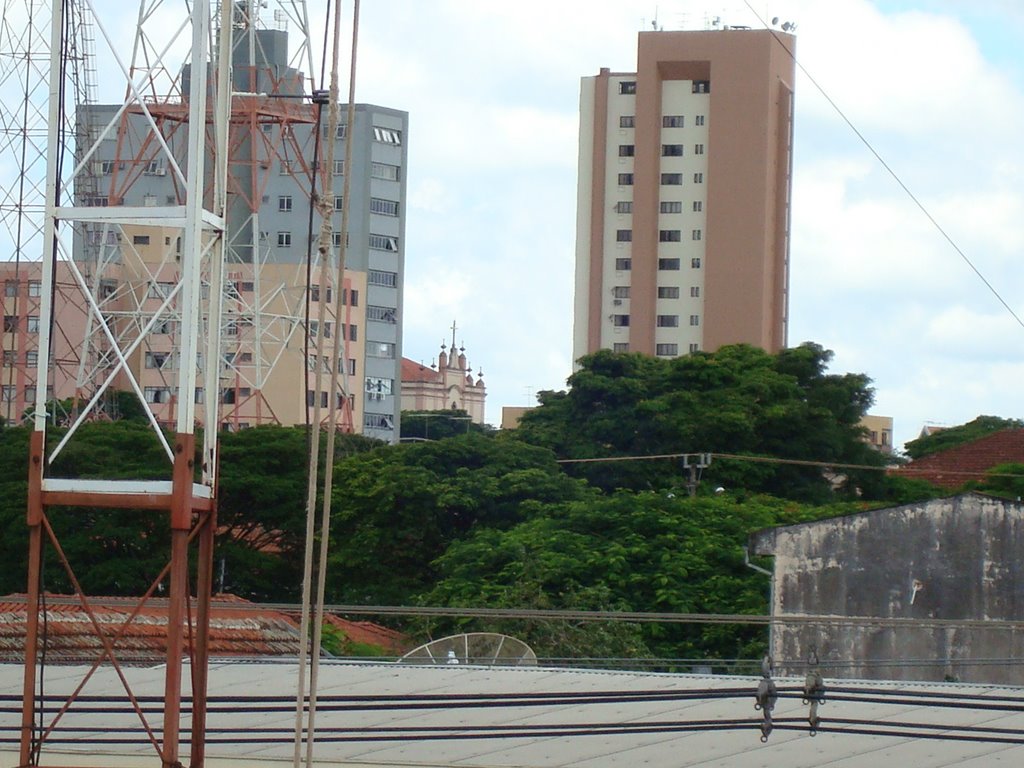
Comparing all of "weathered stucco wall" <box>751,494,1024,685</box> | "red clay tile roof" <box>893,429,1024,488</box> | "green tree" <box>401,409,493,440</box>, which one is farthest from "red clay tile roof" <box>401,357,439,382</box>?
"weathered stucco wall" <box>751,494,1024,685</box>

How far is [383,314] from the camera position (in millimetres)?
72875

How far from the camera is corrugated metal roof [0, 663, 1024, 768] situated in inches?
415

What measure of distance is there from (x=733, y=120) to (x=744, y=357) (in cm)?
2413

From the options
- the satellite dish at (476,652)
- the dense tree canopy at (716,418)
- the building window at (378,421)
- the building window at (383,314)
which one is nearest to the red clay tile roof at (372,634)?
the satellite dish at (476,652)

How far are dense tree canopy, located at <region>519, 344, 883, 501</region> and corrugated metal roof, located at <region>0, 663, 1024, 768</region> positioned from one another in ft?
93.2

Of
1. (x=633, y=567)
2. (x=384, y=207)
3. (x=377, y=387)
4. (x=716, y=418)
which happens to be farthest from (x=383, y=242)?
(x=633, y=567)

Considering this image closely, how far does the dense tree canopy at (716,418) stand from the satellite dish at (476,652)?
2452 cm

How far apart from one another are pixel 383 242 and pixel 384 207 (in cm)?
159

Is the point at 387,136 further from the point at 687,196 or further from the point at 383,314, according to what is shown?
the point at 687,196

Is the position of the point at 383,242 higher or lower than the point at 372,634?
higher

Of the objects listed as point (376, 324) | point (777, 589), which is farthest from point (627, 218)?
point (777, 589)

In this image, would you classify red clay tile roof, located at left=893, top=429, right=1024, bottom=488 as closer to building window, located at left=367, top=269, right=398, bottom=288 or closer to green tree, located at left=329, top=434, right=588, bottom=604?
green tree, located at left=329, top=434, right=588, bottom=604

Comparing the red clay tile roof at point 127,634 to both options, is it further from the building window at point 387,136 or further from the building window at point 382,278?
the building window at point 387,136

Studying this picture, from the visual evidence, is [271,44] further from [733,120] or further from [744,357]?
[744,357]
